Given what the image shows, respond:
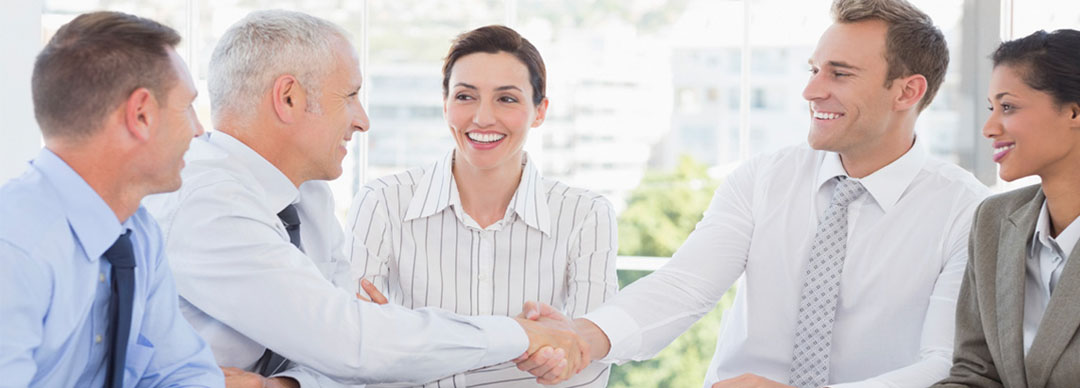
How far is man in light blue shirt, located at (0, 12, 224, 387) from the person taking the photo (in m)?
1.29

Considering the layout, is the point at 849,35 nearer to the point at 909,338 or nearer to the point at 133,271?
the point at 909,338

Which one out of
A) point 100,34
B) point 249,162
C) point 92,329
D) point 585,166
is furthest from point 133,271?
point 585,166

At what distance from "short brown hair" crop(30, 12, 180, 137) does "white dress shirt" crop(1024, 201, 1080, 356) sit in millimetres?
1616

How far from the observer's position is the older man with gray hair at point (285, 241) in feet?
5.88

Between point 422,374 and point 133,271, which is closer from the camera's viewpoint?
point 133,271

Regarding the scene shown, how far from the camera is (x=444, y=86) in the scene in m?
2.75

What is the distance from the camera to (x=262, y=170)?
1.98 m

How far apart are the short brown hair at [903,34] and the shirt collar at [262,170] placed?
1.35 m

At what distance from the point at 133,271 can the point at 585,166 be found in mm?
8606

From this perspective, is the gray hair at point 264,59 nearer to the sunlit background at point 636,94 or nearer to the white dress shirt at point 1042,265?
the white dress shirt at point 1042,265

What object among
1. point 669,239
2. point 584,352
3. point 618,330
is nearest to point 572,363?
point 584,352

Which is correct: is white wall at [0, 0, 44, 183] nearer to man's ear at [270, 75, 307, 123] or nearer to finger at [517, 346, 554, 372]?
man's ear at [270, 75, 307, 123]

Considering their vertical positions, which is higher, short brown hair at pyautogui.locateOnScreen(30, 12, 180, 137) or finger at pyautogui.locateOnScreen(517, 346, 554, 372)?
short brown hair at pyautogui.locateOnScreen(30, 12, 180, 137)

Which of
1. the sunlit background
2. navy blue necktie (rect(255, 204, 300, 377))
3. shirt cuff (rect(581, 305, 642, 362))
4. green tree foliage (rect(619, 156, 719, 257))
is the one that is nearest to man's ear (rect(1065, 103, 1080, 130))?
shirt cuff (rect(581, 305, 642, 362))
